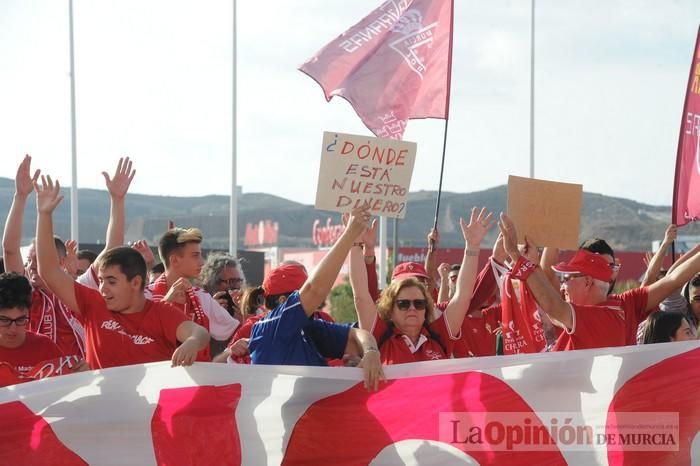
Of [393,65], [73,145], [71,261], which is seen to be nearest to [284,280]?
[71,261]

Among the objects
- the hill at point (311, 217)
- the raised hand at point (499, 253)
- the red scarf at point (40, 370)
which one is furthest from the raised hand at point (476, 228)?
the hill at point (311, 217)

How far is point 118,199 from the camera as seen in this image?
6129 millimetres

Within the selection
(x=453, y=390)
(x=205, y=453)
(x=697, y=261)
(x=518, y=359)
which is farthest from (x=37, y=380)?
(x=697, y=261)

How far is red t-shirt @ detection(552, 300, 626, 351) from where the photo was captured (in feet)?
17.6

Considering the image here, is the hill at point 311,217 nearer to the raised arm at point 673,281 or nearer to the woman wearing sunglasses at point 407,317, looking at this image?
the woman wearing sunglasses at point 407,317

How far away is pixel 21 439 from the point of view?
16.0ft

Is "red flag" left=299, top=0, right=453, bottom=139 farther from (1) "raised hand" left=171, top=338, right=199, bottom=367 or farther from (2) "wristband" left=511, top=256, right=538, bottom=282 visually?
(1) "raised hand" left=171, top=338, right=199, bottom=367

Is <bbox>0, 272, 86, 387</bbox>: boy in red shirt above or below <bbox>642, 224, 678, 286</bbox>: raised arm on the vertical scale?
below

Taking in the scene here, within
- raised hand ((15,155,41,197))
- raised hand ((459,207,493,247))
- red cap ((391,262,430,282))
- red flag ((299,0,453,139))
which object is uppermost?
red flag ((299,0,453,139))

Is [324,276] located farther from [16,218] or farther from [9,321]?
[16,218]

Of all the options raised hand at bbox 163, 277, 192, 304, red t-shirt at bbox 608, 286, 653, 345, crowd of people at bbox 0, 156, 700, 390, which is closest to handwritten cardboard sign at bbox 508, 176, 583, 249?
crowd of people at bbox 0, 156, 700, 390

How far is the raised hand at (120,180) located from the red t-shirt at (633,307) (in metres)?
2.93

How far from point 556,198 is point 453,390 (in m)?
1.64

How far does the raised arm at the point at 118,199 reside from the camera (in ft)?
19.8
